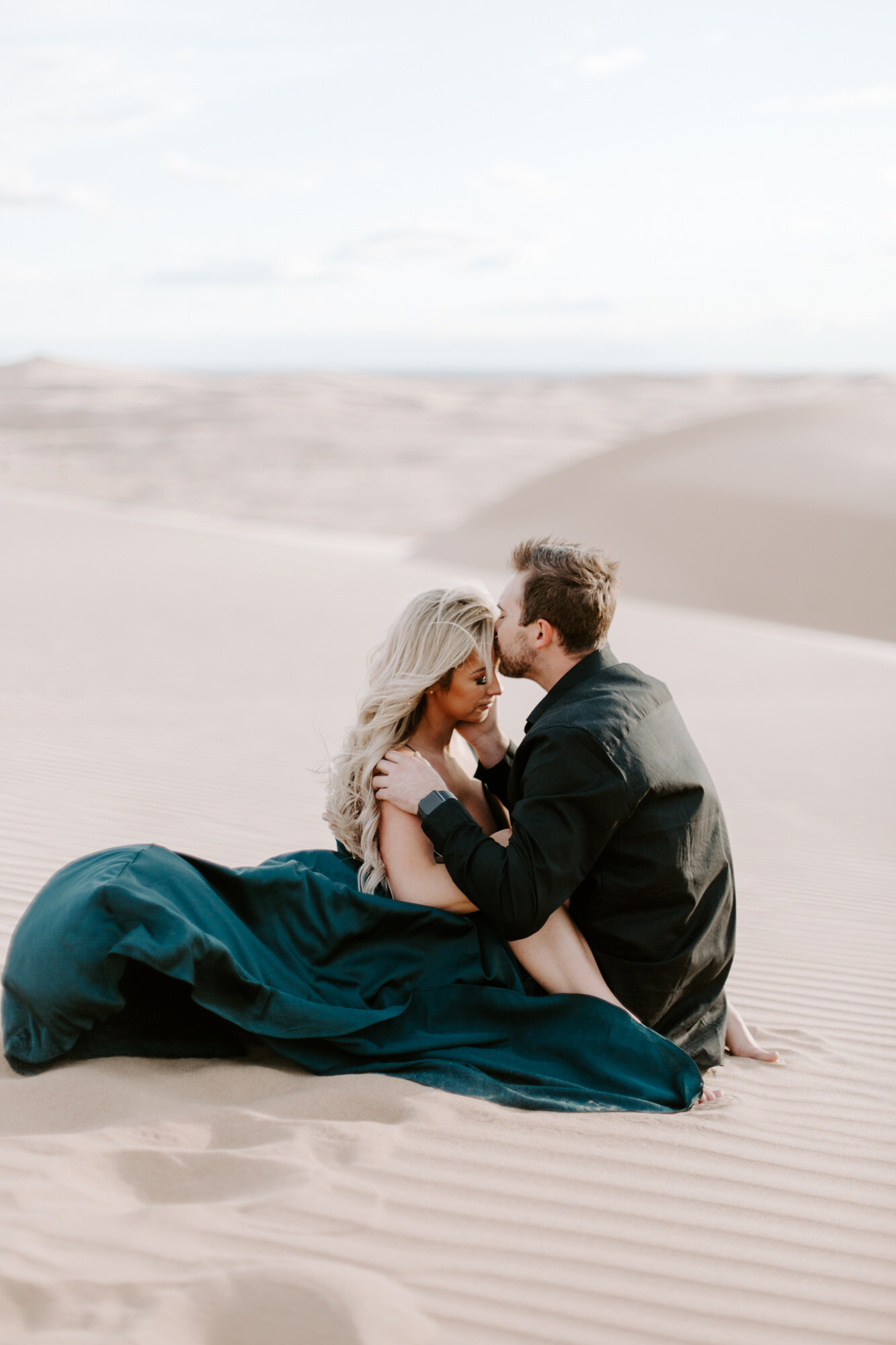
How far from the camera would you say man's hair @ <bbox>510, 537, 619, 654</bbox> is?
328cm

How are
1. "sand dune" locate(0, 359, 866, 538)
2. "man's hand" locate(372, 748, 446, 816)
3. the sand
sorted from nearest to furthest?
the sand → "man's hand" locate(372, 748, 446, 816) → "sand dune" locate(0, 359, 866, 538)

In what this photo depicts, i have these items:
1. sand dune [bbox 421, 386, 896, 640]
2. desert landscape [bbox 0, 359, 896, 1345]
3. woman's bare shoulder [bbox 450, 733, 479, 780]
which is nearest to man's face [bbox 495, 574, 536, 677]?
woman's bare shoulder [bbox 450, 733, 479, 780]

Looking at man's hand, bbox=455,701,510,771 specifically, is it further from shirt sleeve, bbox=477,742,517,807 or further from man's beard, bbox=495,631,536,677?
man's beard, bbox=495,631,536,677

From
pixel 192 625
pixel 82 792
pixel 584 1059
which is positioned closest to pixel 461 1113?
pixel 584 1059

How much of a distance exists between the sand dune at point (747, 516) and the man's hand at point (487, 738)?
51.1 feet

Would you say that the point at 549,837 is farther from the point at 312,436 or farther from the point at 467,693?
the point at 312,436

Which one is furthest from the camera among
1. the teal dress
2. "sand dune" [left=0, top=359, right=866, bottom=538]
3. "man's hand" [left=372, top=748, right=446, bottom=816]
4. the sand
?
"sand dune" [left=0, top=359, right=866, bottom=538]

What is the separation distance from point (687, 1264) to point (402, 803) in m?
1.32

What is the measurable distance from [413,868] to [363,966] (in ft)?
0.95

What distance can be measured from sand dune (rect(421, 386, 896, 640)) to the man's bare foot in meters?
15.4

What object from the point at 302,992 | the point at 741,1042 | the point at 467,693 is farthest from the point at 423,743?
the point at 741,1042

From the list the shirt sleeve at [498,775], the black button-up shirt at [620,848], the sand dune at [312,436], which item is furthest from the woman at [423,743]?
the sand dune at [312,436]

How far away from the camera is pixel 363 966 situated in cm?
327

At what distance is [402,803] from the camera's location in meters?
3.24
